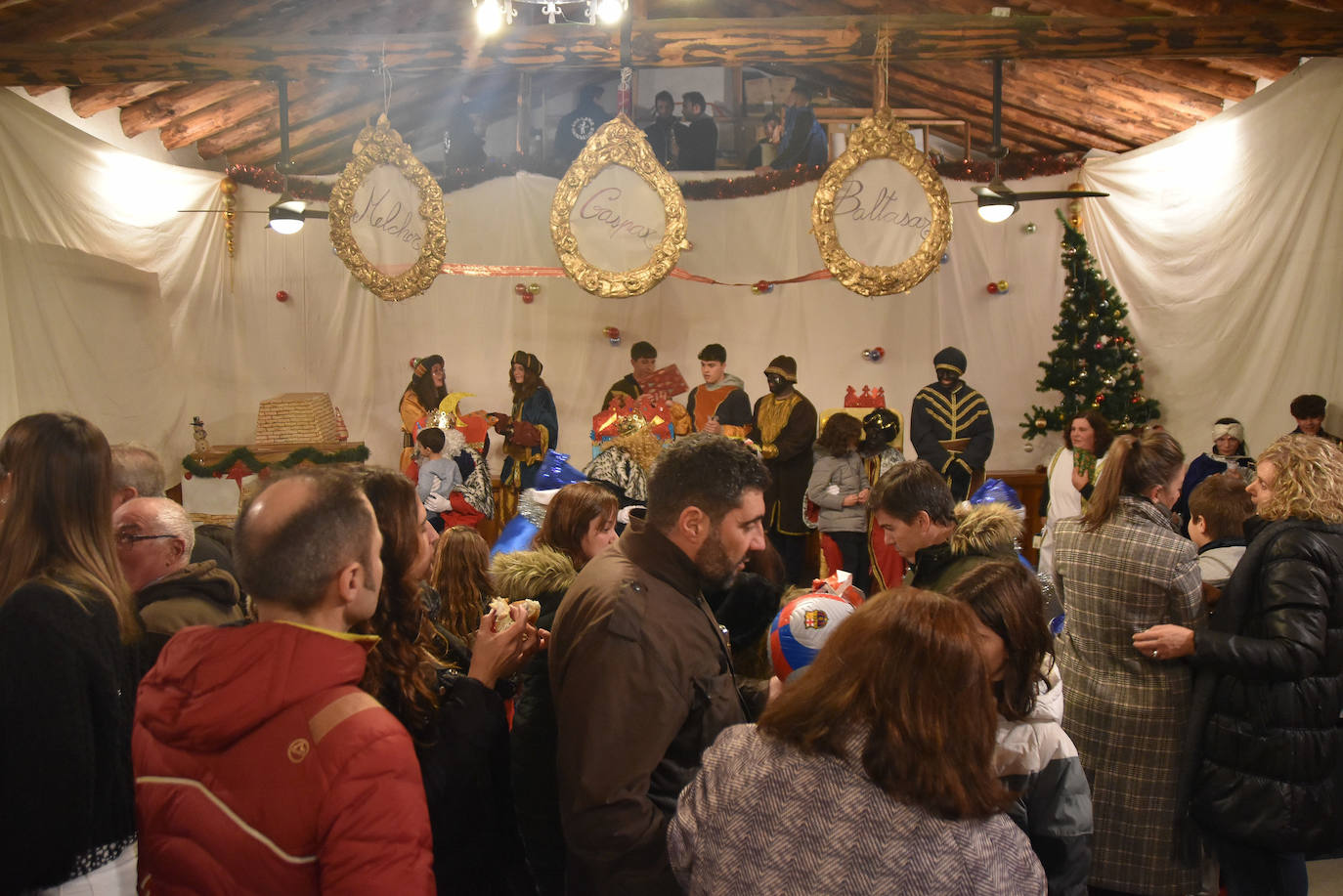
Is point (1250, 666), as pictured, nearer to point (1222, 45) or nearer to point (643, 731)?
point (643, 731)

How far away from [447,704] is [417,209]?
4812mm

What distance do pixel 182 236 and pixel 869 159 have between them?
21.1 feet

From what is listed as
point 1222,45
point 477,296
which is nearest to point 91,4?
point 477,296

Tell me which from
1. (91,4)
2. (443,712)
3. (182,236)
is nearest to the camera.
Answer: (443,712)

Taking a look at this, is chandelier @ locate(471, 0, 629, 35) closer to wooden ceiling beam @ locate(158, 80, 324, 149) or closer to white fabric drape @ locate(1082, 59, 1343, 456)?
wooden ceiling beam @ locate(158, 80, 324, 149)

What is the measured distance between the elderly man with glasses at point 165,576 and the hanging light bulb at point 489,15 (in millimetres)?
4052

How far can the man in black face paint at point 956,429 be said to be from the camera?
6582 mm

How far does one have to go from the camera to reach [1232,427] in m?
6.70

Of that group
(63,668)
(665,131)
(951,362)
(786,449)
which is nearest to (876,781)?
(63,668)

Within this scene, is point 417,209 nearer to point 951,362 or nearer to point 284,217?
point 284,217

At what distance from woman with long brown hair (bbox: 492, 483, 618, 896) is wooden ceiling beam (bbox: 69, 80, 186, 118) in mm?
6299

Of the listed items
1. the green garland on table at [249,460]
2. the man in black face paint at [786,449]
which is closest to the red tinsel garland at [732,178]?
the green garland on table at [249,460]

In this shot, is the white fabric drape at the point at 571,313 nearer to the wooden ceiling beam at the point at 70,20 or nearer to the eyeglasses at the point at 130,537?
the wooden ceiling beam at the point at 70,20

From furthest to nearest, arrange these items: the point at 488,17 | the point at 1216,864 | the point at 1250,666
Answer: the point at 488,17 < the point at 1216,864 < the point at 1250,666
